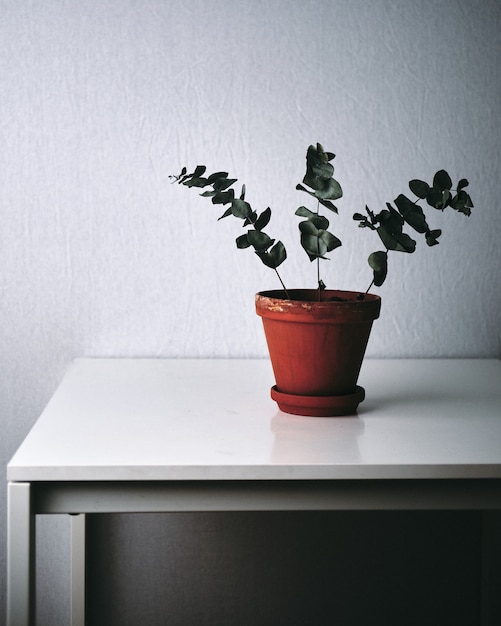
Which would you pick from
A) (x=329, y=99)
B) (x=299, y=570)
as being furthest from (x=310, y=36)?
(x=299, y=570)

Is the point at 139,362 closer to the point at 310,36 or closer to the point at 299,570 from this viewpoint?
the point at 299,570

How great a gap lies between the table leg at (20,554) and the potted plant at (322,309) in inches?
14.9

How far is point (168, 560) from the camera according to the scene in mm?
1495

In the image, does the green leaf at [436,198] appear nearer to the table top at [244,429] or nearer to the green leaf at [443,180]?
the green leaf at [443,180]

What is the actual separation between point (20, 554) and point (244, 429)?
0.97ft

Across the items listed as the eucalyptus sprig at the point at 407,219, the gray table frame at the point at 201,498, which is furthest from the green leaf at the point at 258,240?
the gray table frame at the point at 201,498

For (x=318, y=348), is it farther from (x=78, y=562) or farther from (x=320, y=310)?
(x=78, y=562)

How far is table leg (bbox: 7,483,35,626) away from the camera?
2.61 ft

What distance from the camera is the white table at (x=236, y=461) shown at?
809 mm

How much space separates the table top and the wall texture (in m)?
0.15

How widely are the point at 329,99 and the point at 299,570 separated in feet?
2.93

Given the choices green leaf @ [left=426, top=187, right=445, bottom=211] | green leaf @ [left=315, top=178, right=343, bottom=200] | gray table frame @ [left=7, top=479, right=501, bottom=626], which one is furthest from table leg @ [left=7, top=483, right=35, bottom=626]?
green leaf @ [left=426, top=187, right=445, bottom=211]

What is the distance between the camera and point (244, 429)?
→ 3.13ft

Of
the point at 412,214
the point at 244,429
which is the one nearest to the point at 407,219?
the point at 412,214
